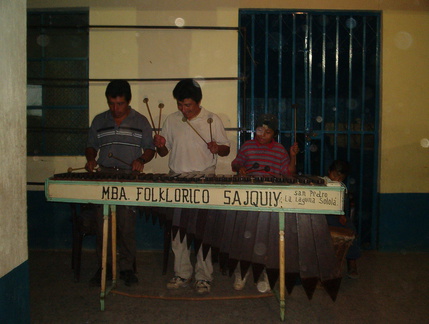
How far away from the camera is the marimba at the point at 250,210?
10.3ft

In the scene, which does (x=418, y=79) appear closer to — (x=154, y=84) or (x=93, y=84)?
(x=154, y=84)

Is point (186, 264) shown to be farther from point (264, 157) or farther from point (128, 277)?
point (264, 157)

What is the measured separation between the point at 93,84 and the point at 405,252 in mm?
4588

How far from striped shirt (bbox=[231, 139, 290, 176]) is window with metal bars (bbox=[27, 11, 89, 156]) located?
2.43m

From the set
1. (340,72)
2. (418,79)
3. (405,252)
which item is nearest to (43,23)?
(340,72)

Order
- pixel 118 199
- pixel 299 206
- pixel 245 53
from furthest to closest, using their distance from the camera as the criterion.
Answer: pixel 245 53
pixel 118 199
pixel 299 206

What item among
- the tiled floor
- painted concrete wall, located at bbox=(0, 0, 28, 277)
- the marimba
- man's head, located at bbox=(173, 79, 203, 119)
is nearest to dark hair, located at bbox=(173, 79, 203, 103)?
man's head, located at bbox=(173, 79, 203, 119)

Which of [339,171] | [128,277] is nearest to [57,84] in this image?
[128,277]

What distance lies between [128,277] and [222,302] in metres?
1.04

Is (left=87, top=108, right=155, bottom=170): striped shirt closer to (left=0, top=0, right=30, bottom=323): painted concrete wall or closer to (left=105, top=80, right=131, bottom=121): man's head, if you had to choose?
(left=105, top=80, right=131, bottom=121): man's head

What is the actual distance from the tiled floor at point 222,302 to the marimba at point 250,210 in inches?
10.5

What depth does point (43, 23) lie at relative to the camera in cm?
554

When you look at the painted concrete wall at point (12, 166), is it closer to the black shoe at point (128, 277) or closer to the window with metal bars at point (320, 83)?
the black shoe at point (128, 277)

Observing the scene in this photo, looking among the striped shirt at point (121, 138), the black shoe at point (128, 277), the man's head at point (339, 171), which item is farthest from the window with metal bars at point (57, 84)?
the man's head at point (339, 171)
